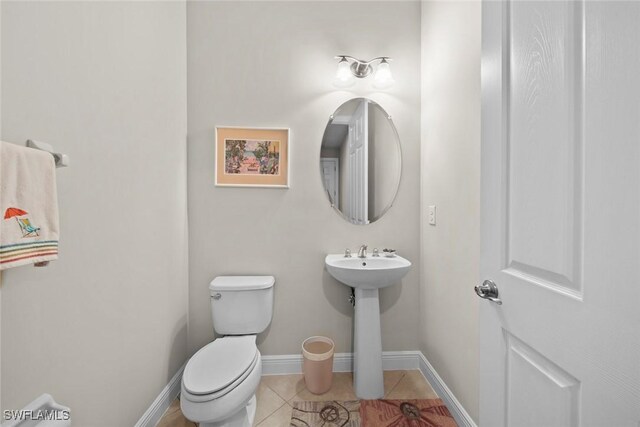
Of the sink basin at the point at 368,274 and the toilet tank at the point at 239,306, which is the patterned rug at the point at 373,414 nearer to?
the toilet tank at the point at 239,306

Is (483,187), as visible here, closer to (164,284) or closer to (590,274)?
(590,274)

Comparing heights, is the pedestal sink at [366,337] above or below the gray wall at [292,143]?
below

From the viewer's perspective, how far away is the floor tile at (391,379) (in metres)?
1.71

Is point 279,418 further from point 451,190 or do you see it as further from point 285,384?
point 451,190

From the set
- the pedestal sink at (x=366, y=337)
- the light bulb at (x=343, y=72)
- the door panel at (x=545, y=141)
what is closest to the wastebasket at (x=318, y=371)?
the pedestal sink at (x=366, y=337)

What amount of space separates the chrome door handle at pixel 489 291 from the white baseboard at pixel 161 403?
1.59 meters

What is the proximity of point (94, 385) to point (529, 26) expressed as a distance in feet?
5.96

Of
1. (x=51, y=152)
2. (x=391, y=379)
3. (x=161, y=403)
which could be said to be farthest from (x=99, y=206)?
(x=391, y=379)

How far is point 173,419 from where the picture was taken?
1.46 meters

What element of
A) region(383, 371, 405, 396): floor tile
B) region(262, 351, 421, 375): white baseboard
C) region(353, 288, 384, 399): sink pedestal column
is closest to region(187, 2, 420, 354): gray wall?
region(262, 351, 421, 375): white baseboard

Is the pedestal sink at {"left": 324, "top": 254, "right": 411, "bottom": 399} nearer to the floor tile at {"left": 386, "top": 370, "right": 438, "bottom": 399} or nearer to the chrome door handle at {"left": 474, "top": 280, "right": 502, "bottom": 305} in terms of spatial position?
the floor tile at {"left": 386, "top": 370, "right": 438, "bottom": 399}

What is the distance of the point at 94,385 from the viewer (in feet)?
3.42

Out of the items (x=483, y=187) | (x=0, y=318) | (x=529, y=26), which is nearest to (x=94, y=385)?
(x=0, y=318)

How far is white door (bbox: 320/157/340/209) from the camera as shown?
1.88 metres
